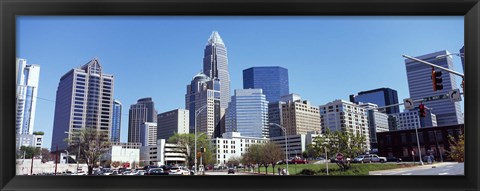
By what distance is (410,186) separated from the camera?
7.14ft

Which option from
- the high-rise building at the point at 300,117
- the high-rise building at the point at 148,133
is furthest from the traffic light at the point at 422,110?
the high-rise building at the point at 148,133

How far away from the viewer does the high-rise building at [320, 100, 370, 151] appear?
5.82 metres

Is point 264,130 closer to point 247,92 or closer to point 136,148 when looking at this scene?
point 247,92

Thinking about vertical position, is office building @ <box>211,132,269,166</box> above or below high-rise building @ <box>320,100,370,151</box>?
below

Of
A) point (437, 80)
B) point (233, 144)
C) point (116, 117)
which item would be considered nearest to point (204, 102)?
point (116, 117)

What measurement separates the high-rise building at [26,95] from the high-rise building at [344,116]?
4.07 m

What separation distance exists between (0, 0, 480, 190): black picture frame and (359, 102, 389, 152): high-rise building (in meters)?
3.36

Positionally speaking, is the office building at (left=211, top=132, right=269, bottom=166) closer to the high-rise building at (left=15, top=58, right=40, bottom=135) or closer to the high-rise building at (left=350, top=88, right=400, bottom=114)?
the high-rise building at (left=350, top=88, right=400, bottom=114)

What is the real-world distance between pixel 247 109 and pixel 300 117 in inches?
66.4

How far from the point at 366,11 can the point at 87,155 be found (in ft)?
21.0

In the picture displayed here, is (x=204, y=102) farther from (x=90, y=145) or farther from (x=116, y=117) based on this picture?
(x=90, y=145)

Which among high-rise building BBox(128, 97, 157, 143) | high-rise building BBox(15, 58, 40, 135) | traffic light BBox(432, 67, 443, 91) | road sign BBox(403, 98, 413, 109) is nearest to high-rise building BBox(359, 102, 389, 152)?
road sign BBox(403, 98, 413, 109)

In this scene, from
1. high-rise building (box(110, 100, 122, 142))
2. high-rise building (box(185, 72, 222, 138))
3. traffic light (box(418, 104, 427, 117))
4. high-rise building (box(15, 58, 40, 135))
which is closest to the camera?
high-rise building (box(15, 58, 40, 135))

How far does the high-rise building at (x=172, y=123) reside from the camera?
5.32 metres
